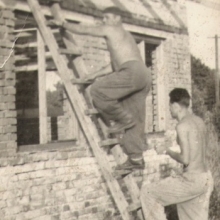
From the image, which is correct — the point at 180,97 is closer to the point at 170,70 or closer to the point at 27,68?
the point at 27,68

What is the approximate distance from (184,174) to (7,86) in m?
2.19

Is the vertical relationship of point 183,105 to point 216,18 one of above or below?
below

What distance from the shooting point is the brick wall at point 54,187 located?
5367mm

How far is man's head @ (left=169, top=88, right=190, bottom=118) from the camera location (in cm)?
488

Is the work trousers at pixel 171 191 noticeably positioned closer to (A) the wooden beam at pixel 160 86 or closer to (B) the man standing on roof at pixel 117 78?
(B) the man standing on roof at pixel 117 78

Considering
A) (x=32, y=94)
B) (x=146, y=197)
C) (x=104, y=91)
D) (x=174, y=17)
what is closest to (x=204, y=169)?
(x=146, y=197)

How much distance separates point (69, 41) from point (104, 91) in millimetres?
796

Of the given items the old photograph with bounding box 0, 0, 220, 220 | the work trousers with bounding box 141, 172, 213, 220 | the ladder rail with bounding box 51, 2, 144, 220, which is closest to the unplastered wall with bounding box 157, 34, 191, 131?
the old photograph with bounding box 0, 0, 220, 220

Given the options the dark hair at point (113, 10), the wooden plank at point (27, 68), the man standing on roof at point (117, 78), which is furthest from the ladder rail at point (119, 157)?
the dark hair at point (113, 10)

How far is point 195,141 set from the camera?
480cm

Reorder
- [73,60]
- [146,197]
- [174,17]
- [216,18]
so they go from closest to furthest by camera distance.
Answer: [146,197] < [73,60] < [216,18] < [174,17]

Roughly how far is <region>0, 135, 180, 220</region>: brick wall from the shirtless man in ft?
4.72

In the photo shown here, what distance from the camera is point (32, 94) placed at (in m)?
6.66

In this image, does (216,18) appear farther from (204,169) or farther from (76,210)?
(76,210)
